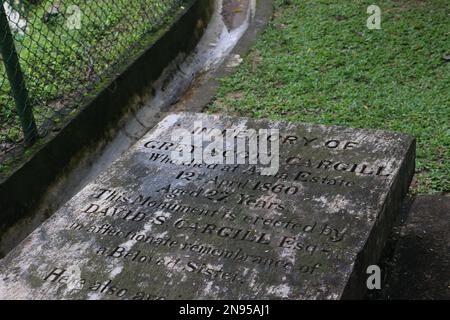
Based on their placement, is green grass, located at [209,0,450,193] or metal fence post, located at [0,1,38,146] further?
green grass, located at [209,0,450,193]

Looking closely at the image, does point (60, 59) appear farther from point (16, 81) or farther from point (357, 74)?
point (357, 74)

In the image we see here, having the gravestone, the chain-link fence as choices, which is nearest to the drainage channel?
the chain-link fence

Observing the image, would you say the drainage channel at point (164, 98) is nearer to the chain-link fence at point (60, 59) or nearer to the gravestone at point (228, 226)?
the chain-link fence at point (60, 59)

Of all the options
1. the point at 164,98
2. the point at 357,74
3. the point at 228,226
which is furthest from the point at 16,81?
the point at 357,74

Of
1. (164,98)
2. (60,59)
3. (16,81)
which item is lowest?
(164,98)

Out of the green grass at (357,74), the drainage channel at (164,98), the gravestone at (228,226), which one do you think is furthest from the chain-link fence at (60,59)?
the gravestone at (228,226)

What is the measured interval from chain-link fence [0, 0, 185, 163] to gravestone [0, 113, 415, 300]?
44.6 inches

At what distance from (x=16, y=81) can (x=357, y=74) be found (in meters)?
2.95

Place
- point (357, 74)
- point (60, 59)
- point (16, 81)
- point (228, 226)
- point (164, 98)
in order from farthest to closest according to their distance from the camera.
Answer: point (164, 98) < point (357, 74) < point (60, 59) < point (16, 81) < point (228, 226)

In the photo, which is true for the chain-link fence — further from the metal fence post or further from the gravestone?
the gravestone

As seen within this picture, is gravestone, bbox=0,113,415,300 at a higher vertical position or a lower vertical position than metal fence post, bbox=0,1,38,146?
lower

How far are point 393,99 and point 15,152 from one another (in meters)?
Result: 2.96

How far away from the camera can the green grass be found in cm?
486

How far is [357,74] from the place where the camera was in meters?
5.66
